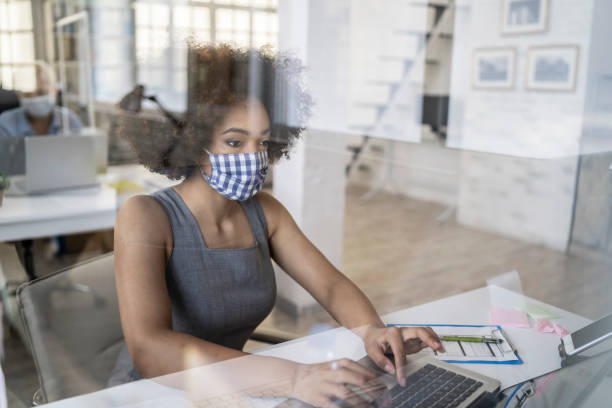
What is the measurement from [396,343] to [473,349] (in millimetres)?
135

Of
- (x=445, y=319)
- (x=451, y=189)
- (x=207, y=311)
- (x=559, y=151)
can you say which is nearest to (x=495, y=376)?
(x=445, y=319)

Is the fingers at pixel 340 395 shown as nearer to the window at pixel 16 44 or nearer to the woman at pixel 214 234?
the woman at pixel 214 234

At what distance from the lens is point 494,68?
1.49 m

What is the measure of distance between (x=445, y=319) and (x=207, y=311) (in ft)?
1.28

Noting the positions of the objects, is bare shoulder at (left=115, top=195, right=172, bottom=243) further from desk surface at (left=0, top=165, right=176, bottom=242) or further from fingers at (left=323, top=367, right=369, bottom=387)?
fingers at (left=323, top=367, right=369, bottom=387)

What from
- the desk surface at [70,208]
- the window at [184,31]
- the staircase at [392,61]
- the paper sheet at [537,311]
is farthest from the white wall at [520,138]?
the desk surface at [70,208]

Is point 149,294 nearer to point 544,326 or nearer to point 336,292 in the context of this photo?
point 336,292

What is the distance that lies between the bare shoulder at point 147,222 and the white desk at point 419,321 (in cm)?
18

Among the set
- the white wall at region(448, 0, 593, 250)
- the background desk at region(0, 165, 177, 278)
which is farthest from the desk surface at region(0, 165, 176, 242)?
the white wall at region(448, 0, 593, 250)

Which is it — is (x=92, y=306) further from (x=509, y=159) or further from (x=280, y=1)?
(x=509, y=159)

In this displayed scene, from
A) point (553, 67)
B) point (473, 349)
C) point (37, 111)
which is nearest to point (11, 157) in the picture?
point (37, 111)

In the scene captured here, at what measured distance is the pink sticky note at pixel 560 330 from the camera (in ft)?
3.05

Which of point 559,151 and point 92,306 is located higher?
point 559,151

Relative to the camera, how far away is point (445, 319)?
0.87m
